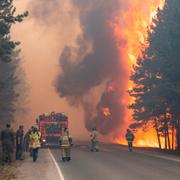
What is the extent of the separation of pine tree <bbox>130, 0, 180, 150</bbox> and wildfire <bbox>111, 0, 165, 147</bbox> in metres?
5.81

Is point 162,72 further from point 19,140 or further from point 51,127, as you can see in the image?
point 19,140

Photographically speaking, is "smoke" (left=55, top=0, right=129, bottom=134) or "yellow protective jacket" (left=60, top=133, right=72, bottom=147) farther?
"smoke" (left=55, top=0, right=129, bottom=134)

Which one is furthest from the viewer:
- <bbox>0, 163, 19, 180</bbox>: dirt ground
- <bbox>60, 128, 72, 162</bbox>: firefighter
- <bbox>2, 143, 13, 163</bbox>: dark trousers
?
<bbox>60, 128, 72, 162</bbox>: firefighter

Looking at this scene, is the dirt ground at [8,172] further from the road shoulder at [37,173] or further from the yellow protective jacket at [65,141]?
the yellow protective jacket at [65,141]

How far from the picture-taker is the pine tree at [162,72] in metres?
39.2

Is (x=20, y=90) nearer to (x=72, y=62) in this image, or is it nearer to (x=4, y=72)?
(x=72, y=62)

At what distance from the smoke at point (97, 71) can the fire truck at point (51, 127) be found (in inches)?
915

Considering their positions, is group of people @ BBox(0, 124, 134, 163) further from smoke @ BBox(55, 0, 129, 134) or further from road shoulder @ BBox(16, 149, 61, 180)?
smoke @ BBox(55, 0, 129, 134)

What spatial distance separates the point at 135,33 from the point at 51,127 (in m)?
21.8

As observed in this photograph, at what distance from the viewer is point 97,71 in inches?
3086

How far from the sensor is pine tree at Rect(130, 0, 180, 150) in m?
39.2

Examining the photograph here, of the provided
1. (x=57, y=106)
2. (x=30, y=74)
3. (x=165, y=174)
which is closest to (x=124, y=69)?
(x=57, y=106)

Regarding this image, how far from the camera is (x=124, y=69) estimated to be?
72.2m

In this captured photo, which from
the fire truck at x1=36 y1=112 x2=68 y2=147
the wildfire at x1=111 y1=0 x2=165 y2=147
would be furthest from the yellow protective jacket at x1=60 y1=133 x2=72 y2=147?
the wildfire at x1=111 y1=0 x2=165 y2=147
